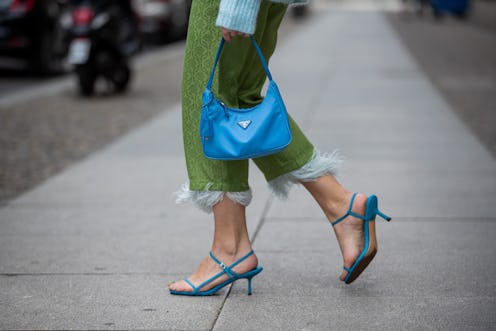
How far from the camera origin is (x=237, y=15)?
2922mm

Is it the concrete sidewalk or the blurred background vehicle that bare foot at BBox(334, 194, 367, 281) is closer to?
the concrete sidewalk

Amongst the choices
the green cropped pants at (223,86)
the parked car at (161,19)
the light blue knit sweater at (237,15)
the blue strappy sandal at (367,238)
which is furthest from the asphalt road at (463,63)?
the parked car at (161,19)

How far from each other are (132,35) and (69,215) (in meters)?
7.18

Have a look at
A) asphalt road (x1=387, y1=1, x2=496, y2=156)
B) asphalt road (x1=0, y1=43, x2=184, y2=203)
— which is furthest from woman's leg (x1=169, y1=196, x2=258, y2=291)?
asphalt road (x1=387, y1=1, x2=496, y2=156)

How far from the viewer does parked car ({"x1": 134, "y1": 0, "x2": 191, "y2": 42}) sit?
20.6 m

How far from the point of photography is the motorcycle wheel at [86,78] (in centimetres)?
1027

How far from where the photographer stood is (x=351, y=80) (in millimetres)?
11453

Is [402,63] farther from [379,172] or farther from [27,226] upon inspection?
[27,226]

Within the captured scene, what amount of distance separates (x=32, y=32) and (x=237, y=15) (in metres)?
9.94

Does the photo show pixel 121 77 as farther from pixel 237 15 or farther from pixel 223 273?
pixel 237 15

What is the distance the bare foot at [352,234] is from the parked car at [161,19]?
17.4 m

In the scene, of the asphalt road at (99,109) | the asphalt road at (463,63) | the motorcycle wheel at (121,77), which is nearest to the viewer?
the asphalt road at (99,109)

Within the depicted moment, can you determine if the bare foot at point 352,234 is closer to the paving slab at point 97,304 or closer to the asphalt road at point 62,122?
the paving slab at point 97,304

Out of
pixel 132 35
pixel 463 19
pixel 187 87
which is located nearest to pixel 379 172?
pixel 187 87
